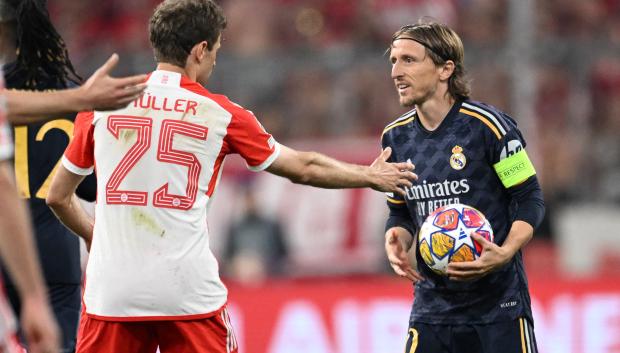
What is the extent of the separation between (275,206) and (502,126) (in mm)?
7517

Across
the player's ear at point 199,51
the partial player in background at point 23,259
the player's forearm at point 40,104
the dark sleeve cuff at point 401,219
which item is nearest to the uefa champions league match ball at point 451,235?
the dark sleeve cuff at point 401,219

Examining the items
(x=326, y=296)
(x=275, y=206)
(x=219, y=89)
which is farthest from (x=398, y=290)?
(x=219, y=89)

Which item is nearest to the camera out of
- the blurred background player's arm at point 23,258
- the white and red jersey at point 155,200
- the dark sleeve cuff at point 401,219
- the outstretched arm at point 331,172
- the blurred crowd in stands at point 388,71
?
the blurred background player's arm at point 23,258

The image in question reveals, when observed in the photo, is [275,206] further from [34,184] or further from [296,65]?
[34,184]

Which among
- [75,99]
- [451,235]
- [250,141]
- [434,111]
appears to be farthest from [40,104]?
[434,111]

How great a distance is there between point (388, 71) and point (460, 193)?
24.4ft

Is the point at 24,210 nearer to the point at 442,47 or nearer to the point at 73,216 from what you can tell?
the point at 73,216

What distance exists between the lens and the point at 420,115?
6.13 m

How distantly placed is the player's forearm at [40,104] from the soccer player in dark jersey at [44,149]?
1.60 metres

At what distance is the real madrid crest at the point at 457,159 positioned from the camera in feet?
19.3

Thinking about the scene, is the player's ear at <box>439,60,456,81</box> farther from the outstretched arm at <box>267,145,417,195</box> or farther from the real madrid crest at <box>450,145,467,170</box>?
the outstretched arm at <box>267,145,417,195</box>

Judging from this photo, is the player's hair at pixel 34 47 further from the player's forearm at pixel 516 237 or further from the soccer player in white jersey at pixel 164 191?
the player's forearm at pixel 516 237

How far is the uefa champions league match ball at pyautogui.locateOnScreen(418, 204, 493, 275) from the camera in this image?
5633 millimetres

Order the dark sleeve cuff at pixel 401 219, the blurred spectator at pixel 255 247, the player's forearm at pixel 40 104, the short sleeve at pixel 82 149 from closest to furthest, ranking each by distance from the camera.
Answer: the player's forearm at pixel 40 104, the short sleeve at pixel 82 149, the dark sleeve cuff at pixel 401 219, the blurred spectator at pixel 255 247
